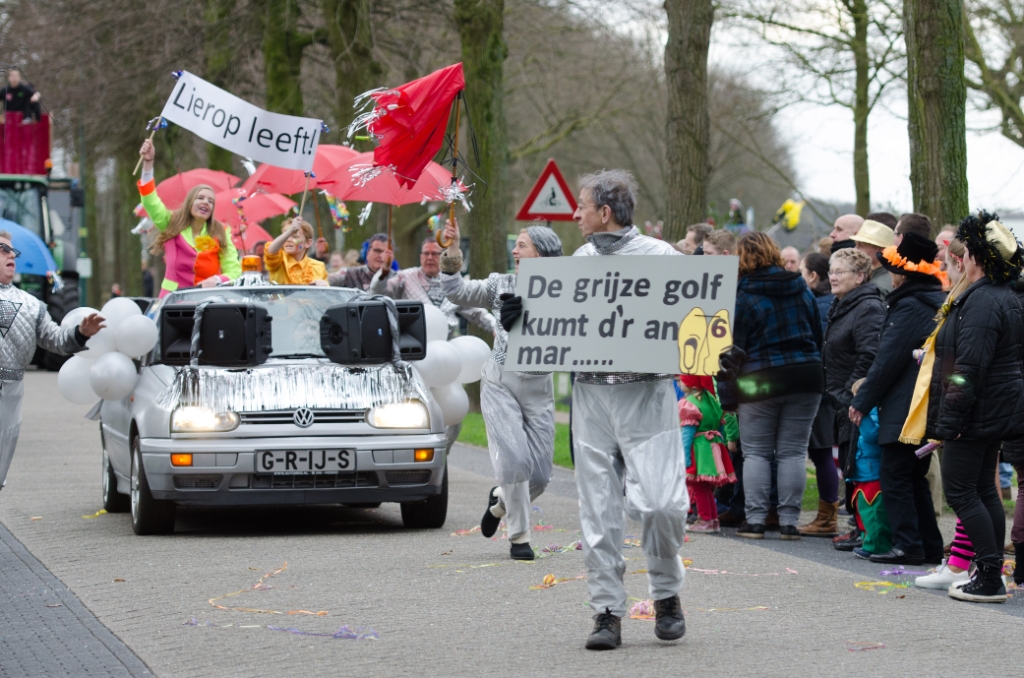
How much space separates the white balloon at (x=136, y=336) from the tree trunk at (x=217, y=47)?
47.5 feet

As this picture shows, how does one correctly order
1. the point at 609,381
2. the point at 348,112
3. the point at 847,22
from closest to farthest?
the point at 609,381 → the point at 348,112 → the point at 847,22

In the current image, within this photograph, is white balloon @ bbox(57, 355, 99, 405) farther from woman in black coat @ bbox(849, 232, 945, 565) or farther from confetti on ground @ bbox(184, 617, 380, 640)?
woman in black coat @ bbox(849, 232, 945, 565)

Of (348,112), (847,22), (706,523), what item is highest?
(847,22)

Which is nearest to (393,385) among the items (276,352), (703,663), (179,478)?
(276,352)

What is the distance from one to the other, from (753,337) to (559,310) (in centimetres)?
354

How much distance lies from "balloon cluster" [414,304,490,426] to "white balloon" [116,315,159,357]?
5.85 feet

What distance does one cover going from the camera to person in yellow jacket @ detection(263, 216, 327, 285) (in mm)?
11531

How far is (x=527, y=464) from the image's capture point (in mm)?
8047

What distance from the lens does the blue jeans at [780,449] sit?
930cm

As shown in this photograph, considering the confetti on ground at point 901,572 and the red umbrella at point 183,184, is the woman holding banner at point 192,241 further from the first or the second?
the confetti on ground at point 901,572

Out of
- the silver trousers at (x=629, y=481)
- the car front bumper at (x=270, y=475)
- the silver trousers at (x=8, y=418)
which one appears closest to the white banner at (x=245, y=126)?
the car front bumper at (x=270, y=475)

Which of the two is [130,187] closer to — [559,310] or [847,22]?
[847,22]

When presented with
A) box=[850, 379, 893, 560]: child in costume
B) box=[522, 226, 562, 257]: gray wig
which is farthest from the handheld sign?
box=[850, 379, 893, 560]: child in costume

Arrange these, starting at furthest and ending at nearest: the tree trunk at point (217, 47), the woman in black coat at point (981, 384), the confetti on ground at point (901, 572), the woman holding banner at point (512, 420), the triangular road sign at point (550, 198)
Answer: the tree trunk at point (217, 47) < the triangular road sign at point (550, 198) < the woman holding banner at point (512, 420) < the confetti on ground at point (901, 572) < the woman in black coat at point (981, 384)
